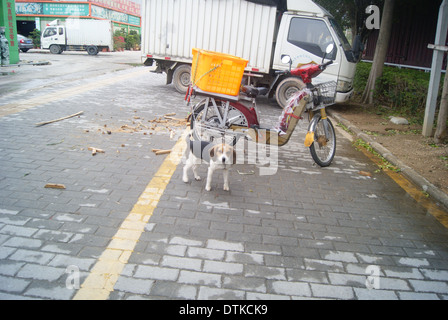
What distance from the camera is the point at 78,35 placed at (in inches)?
1176

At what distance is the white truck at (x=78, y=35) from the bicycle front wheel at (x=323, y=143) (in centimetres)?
2908

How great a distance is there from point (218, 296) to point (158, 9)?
10955mm

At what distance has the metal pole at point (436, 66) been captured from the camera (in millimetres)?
6895

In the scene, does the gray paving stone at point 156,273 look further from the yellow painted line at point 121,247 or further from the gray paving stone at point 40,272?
the gray paving stone at point 40,272

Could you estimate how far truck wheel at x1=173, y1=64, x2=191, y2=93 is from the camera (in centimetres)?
1177

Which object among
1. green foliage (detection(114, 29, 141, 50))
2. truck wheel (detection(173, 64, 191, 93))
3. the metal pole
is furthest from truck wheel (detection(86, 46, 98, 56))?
the metal pole

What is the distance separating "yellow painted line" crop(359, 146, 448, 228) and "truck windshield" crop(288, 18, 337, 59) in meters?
4.97

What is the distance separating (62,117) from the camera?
7230 millimetres

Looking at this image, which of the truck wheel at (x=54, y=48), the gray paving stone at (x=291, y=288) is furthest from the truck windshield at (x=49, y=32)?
the gray paving stone at (x=291, y=288)

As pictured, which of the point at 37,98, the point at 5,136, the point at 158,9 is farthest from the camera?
the point at 158,9

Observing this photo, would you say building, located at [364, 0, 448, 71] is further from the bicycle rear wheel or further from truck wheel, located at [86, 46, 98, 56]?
truck wheel, located at [86, 46, 98, 56]

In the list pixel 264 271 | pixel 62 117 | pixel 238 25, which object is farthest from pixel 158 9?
pixel 264 271

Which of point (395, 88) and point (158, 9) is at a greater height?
point (158, 9)
